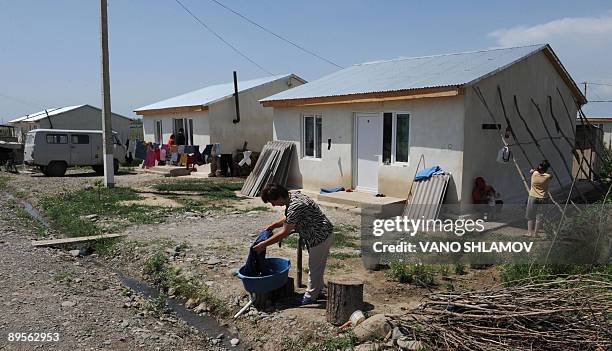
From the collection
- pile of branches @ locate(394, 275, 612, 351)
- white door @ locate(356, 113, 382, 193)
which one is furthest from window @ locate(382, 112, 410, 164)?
pile of branches @ locate(394, 275, 612, 351)

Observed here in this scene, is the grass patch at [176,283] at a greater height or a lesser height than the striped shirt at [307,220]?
lesser

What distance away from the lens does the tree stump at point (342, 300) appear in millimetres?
4734

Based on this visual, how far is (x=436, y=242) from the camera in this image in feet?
25.7

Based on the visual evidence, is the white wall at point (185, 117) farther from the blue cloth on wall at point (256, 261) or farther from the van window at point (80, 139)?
the blue cloth on wall at point (256, 261)

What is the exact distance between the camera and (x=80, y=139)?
62.0 ft

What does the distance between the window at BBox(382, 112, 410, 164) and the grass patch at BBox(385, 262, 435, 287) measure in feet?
15.8

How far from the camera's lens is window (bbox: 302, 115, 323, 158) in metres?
12.9

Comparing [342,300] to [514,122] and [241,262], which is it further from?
[514,122]

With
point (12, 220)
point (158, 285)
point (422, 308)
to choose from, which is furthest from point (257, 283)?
point (12, 220)

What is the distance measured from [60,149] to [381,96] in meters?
13.9

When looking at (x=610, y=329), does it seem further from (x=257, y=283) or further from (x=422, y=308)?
(x=257, y=283)

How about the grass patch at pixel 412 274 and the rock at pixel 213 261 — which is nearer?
the grass patch at pixel 412 274

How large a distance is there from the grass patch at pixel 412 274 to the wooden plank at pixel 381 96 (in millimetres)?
4386

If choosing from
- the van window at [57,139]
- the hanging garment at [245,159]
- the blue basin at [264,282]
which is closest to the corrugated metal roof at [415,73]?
the hanging garment at [245,159]
